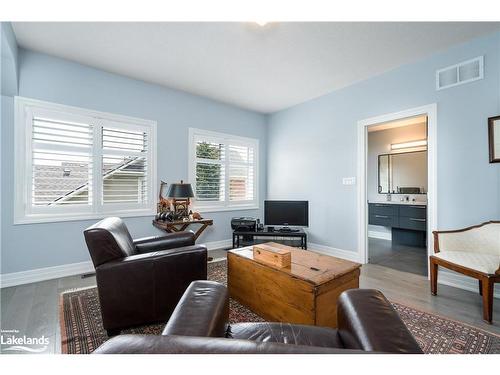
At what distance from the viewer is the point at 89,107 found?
120 inches

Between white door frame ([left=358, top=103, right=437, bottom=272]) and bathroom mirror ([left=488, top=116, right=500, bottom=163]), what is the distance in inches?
18.4

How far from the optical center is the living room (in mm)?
1624

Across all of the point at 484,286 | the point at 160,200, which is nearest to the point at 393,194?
the point at 484,286

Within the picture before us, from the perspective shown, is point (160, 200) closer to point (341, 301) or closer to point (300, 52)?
point (300, 52)

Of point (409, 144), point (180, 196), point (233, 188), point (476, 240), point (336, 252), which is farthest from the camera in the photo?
point (409, 144)

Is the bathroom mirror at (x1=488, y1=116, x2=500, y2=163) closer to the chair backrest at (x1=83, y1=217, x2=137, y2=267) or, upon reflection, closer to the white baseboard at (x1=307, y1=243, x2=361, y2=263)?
the white baseboard at (x1=307, y1=243, x2=361, y2=263)

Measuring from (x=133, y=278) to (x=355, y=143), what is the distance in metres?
3.46

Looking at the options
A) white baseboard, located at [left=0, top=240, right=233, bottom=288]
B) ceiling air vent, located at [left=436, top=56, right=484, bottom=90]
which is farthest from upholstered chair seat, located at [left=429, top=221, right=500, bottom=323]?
white baseboard, located at [left=0, top=240, right=233, bottom=288]

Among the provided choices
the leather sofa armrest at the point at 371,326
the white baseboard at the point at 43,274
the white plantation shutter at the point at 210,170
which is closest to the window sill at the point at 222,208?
the white plantation shutter at the point at 210,170

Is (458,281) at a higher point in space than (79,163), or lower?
lower

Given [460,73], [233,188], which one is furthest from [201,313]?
[233,188]

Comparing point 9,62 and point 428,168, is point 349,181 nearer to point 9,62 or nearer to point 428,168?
point 428,168
